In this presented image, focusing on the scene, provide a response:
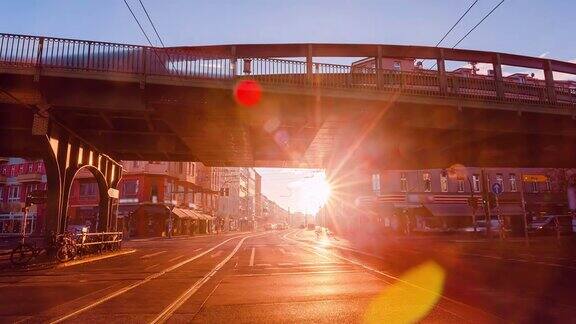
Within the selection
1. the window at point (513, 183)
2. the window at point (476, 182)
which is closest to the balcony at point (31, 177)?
the window at point (476, 182)

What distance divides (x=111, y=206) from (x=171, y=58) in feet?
36.0

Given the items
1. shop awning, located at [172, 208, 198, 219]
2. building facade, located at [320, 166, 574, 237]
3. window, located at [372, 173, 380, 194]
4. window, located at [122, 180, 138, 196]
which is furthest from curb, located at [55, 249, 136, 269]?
window, located at [122, 180, 138, 196]

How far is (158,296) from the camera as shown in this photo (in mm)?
8172

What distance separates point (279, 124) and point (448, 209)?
3597cm

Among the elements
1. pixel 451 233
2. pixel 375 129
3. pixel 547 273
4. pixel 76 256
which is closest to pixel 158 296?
pixel 547 273

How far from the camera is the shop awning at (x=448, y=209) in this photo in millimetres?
46781

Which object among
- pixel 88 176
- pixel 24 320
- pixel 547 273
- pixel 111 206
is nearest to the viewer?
pixel 24 320

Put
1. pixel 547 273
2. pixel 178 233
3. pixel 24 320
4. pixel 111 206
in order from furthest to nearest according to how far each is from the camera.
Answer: pixel 178 233, pixel 111 206, pixel 547 273, pixel 24 320

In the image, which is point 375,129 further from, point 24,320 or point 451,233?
point 451,233

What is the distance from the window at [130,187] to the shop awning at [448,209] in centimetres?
3557

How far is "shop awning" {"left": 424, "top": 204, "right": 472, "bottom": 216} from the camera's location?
4678 cm

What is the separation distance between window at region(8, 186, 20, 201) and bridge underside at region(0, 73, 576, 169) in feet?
123

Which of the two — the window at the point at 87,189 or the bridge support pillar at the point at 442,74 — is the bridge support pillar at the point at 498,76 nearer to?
the bridge support pillar at the point at 442,74

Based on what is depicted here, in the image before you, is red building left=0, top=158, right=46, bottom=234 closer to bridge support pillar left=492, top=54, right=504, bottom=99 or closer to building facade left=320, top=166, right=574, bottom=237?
building facade left=320, top=166, right=574, bottom=237
